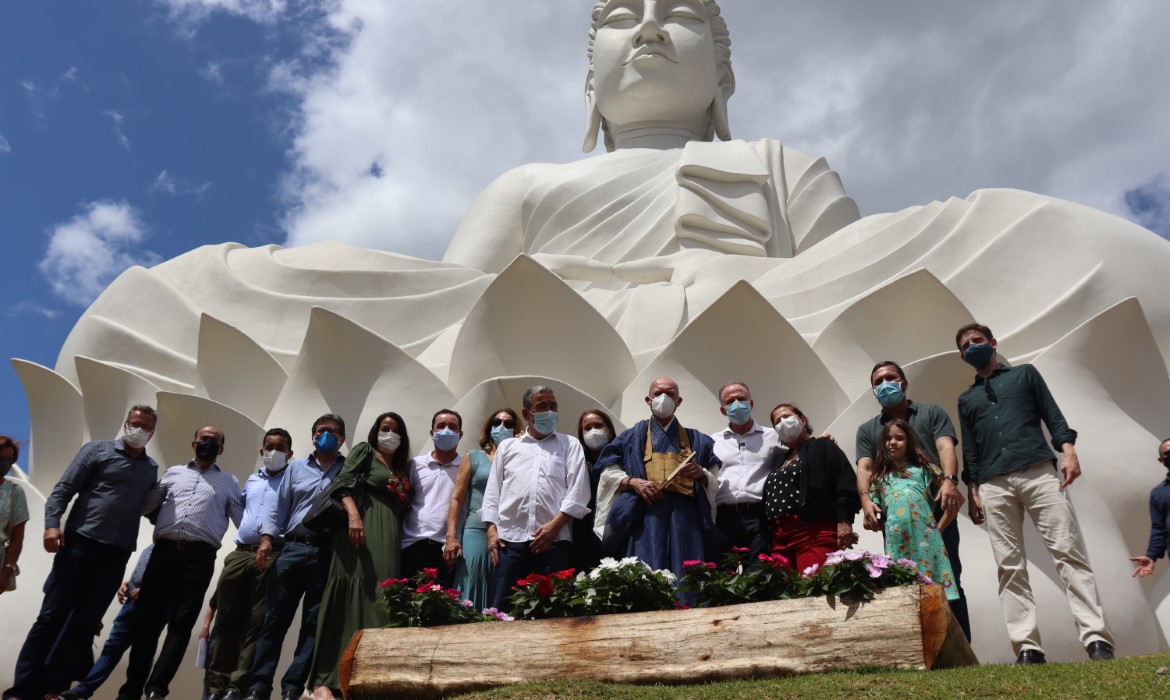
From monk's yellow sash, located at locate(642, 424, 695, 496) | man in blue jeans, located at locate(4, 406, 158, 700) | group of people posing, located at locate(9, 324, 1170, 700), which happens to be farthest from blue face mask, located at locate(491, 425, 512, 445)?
man in blue jeans, located at locate(4, 406, 158, 700)

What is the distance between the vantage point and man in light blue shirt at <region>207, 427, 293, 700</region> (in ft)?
18.4

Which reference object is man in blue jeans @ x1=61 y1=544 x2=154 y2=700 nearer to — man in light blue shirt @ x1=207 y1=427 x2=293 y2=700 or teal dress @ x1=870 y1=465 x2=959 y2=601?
man in light blue shirt @ x1=207 y1=427 x2=293 y2=700

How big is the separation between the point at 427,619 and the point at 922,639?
6.49 ft

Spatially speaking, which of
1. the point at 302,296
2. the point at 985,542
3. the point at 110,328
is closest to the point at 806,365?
the point at 985,542

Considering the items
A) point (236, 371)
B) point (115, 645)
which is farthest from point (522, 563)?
point (236, 371)

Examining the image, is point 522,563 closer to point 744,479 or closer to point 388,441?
point 388,441

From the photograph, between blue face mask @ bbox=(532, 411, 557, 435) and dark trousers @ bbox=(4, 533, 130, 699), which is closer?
dark trousers @ bbox=(4, 533, 130, 699)

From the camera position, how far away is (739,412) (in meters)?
5.84

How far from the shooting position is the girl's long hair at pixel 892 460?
5289 mm

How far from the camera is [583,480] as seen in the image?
546 centimetres

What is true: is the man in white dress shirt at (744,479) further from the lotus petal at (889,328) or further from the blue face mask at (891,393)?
the lotus petal at (889,328)

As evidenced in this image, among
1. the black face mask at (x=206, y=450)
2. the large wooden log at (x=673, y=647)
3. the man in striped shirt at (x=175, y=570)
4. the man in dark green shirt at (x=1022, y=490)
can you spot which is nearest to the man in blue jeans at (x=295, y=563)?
the man in striped shirt at (x=175, y=570)

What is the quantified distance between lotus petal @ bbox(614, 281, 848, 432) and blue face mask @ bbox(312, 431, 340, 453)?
8.80ft

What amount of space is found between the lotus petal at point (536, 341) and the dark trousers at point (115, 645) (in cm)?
306
